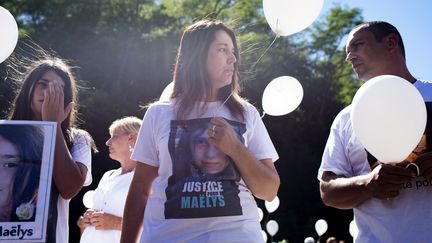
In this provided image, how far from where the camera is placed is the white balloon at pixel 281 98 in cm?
349

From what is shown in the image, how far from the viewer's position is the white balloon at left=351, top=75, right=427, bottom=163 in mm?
2193

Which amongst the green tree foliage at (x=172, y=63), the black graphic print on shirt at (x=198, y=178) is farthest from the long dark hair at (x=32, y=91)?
the green tree foliage at (x=172, y=63)

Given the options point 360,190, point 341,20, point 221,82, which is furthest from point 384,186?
point 341,20

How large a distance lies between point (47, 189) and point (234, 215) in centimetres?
77

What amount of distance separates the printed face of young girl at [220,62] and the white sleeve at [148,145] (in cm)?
30

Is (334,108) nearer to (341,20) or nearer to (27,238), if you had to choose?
(341,20)

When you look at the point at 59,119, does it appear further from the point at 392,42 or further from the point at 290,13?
the point at 392,42

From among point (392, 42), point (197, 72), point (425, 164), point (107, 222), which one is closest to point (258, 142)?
point (197, 72)

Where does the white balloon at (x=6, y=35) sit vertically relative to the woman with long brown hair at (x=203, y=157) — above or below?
above

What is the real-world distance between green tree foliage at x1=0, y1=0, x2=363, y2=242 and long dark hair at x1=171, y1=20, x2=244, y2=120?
15.5 metres

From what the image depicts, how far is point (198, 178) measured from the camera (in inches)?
85.5

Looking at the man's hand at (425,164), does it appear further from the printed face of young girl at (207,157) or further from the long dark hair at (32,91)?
the long dark hair at (32,91)

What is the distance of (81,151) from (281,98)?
55.1 inches

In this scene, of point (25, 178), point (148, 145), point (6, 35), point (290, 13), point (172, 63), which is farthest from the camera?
point (172, 63)
